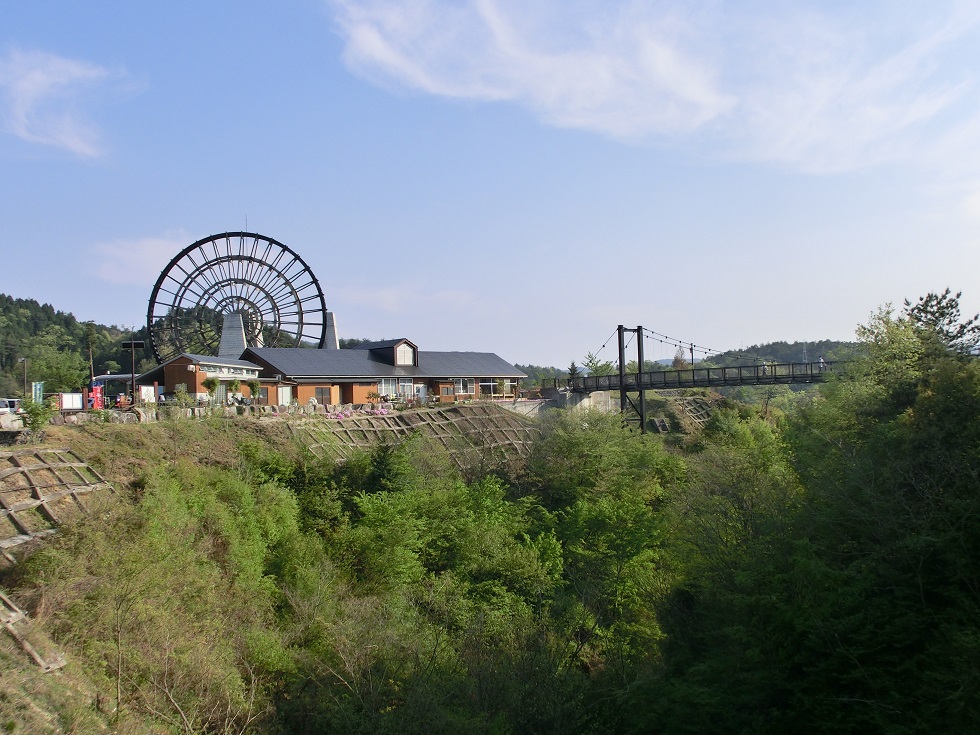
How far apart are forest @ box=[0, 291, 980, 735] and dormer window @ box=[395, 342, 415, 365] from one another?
21.2 metres

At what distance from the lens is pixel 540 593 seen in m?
22.2

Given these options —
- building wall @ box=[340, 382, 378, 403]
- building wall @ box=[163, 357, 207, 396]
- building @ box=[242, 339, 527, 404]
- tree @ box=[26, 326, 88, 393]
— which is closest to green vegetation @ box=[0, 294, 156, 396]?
tree @ box=[26, 326, 88, 393]

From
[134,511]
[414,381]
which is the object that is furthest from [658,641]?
[414,381]

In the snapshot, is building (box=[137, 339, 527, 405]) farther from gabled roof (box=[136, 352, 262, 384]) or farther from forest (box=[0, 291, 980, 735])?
forest (box=[0, 291, 980, 735])

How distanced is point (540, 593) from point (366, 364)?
87.8 feet

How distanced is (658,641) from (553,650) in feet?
14.5

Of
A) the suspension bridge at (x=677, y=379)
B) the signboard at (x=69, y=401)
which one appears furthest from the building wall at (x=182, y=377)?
the suspension bridge at (x=677, y=379)

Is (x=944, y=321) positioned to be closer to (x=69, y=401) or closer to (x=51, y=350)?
(x=69, y=401)

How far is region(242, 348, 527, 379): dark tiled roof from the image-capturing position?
4203cm

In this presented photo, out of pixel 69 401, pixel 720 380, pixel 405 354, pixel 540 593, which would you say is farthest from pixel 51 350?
pixel 540 593

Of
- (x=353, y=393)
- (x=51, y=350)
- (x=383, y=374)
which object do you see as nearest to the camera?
(x=353, y=393)

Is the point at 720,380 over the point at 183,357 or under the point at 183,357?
under

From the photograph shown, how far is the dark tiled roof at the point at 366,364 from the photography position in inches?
1655

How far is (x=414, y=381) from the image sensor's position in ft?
156
